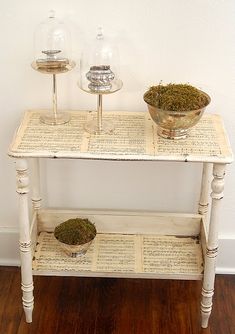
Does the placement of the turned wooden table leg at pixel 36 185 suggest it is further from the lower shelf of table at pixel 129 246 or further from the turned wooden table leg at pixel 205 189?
the turned wooden table leg at pixel 205 189

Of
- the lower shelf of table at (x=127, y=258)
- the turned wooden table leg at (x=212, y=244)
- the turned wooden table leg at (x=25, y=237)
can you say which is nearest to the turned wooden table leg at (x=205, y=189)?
the lower shelf of table at (x=127, y=258)

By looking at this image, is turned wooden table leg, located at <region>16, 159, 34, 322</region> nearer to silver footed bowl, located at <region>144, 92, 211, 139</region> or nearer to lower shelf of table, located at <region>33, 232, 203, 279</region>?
lower shelf of table, located at <region>33, 232, 203, 279</region>

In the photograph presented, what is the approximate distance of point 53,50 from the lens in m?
2.10

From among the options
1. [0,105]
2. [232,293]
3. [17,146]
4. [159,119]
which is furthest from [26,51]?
[232,293]

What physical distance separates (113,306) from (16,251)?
0.50m

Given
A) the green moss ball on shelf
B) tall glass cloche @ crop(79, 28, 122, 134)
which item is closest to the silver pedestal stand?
tall glass cloche @ crop(79, 28, 122, 134)

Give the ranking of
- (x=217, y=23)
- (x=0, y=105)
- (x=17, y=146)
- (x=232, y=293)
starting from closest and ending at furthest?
(x=17, y=146) → (x=217, y=23) → (x=0, y=105) → (x=232, y=293)

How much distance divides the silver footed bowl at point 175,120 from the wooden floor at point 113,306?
29.0 inches

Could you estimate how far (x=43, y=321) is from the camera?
7.40ft

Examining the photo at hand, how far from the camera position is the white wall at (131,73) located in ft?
6.78

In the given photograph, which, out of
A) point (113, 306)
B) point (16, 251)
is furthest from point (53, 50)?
point (113, 306)

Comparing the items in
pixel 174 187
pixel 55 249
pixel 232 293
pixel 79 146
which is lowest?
pixel 232 293

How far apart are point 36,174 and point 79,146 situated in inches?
16.6

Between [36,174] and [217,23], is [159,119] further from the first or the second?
[36,174]
